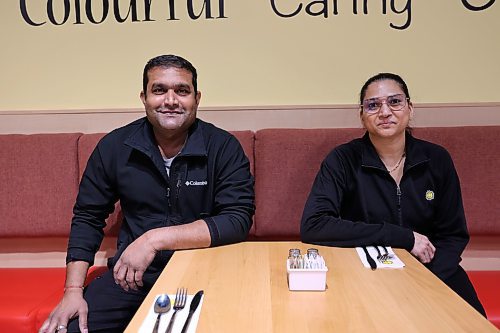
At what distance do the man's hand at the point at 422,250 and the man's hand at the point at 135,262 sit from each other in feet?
2.93

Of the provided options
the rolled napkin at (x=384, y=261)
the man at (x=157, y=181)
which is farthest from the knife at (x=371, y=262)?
the man at (x=157, y=181)

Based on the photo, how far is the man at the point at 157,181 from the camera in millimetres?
1760

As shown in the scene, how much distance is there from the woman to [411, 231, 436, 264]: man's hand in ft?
0.26

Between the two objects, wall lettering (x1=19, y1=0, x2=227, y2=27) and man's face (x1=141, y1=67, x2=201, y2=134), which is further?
wall lettering (x1=19, y1=0, x2=227, y2=27)

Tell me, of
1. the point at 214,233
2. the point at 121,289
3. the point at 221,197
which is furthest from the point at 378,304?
the point at 121,289

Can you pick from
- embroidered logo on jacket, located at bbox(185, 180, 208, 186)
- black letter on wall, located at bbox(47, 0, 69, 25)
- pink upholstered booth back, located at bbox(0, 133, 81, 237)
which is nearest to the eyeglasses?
embroidered logo on jacket, located at bbox(185, 180, 208, 186)

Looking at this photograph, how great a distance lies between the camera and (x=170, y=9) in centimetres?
243

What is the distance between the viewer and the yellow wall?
7.83 feet

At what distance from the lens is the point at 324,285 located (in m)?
1.18

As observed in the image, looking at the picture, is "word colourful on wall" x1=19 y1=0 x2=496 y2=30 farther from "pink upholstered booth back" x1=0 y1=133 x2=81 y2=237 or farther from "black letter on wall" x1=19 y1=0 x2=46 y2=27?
"pink upholstered booth back" x1=0 y1=133 x2=81 y2=237

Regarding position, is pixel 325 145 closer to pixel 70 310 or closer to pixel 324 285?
pixel 324 285

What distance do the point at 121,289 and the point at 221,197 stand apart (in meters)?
0.50

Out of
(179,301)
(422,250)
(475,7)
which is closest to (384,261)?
(422,250)

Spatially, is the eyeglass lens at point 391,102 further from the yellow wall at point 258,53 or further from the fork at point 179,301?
the fork at point 179,301
